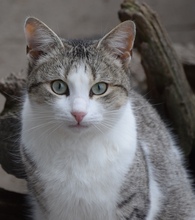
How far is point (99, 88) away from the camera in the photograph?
204 centimetres

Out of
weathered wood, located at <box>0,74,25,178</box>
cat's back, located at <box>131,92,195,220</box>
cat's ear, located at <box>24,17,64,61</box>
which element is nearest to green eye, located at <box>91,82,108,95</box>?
cat's ear, located at <box>24,17,64,61</box>

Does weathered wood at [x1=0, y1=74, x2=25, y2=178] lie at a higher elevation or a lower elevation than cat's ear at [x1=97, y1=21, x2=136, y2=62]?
lower

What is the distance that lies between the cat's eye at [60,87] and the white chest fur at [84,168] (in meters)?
0.19

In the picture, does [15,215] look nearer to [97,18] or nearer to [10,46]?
[10,46]

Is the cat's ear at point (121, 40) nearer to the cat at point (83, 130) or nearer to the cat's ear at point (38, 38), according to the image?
the cat at point (83, 130)

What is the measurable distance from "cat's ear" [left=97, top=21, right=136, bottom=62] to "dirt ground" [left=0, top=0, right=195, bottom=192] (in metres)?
2.38

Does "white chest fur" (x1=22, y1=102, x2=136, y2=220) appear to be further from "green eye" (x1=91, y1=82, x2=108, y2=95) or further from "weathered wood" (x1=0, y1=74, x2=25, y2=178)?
"weathered wood" (x1=0, y1=74, x2=25, y2=178)

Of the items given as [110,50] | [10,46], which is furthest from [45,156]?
[10,46]

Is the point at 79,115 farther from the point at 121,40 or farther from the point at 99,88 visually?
the point at 121,40

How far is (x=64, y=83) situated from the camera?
202cm

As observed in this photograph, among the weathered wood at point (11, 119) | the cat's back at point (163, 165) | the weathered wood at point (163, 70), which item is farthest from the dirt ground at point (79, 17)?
the cat's back at point (163, 165)

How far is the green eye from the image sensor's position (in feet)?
6.64

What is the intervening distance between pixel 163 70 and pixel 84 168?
97 cm

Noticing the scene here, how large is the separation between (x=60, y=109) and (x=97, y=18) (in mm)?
2938
